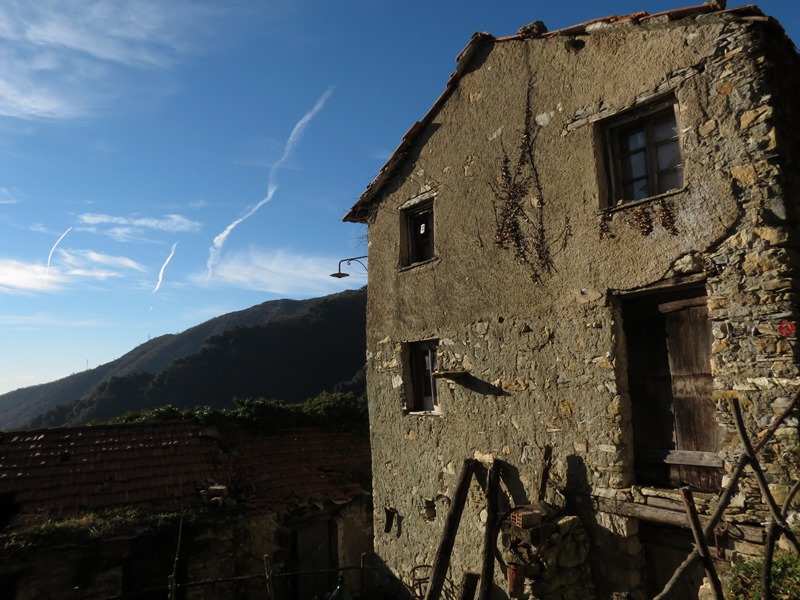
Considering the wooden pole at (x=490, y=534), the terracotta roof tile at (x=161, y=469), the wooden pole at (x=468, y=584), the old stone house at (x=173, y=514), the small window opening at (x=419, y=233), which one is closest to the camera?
the wooden pole at (x=468, y=584)

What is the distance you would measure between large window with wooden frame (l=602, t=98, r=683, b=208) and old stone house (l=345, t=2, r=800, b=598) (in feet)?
0.07

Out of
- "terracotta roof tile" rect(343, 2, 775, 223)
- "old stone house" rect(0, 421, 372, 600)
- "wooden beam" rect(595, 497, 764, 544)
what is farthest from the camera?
"old stone house" rect(0, 421, 372, 600)

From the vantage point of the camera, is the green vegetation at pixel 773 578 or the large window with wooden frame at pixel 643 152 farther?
the large window with wooden frame at pixel 643 152

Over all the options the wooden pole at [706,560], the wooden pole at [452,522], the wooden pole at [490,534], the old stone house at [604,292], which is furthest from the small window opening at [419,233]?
the wooden pole at [706,560]

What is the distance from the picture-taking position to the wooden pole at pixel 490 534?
652cm

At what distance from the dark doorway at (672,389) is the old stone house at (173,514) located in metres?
5.11

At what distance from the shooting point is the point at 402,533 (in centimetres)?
848

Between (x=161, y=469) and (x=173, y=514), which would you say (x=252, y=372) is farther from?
(x=173, y=514)

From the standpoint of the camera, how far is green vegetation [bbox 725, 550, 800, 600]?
396 centimetres

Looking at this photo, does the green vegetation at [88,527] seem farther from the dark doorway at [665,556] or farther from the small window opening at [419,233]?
the dark doorway at [665,556]

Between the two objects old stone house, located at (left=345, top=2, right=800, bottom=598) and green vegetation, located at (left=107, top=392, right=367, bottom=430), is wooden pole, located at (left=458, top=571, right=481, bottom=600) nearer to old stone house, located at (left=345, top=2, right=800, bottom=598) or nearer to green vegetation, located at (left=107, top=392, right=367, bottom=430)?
old stone house, located at (left=345, top=2, right=800, bottom=598)

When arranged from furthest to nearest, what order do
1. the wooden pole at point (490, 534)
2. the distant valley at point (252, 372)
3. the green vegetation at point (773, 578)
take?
1. the distant valley at point (252, 372)
2. the wooden pole at point (490, 534)
3. the green vegetation at point (773, 578)

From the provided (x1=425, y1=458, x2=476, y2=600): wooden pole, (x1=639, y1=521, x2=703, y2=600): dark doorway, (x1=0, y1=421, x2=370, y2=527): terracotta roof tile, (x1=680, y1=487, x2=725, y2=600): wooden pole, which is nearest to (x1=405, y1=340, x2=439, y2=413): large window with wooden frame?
(x1=425, y1=458, x2=476, y2=600): wooden pole

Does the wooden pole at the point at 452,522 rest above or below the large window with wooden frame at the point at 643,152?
below
